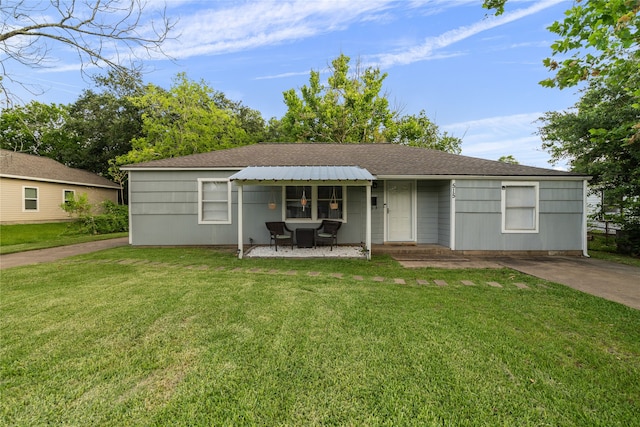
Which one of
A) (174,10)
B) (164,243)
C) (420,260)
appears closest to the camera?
(174,10)

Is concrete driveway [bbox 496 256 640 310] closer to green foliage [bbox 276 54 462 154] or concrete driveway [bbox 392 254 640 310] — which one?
concrete driveway [bbox 392 254 640 310]

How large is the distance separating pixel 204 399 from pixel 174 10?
5.80m

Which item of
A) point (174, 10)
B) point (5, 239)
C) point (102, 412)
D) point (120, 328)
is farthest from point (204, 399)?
point (5, 239)

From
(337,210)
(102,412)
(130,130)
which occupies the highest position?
(130,130)

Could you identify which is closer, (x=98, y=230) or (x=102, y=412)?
(x=102, y=412)

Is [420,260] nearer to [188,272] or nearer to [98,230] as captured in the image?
[188,272]

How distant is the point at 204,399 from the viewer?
6.68ft

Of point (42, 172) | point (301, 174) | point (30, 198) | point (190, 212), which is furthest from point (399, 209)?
point (42, 172)

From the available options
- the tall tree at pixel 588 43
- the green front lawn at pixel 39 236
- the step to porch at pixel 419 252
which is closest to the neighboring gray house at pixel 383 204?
the step to porch at pixel 419 252

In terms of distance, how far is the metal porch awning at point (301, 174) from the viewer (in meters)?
7.17

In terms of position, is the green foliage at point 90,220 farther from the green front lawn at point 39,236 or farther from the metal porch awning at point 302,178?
the metal porch awning at point 302,178

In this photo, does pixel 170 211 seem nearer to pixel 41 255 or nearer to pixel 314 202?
pixel 41 255

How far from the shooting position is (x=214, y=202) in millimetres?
9109

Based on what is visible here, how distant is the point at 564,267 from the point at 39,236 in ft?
60.8
